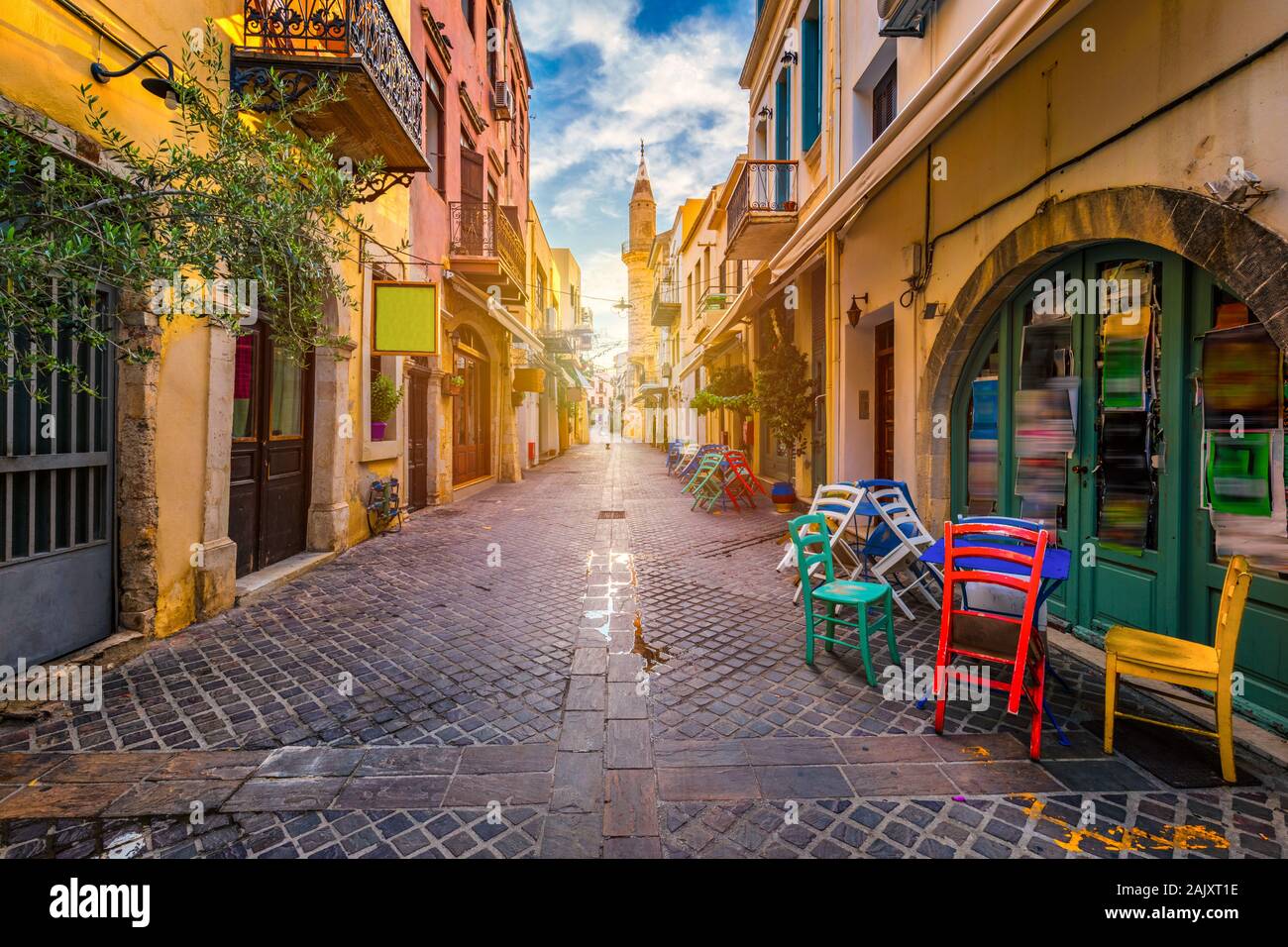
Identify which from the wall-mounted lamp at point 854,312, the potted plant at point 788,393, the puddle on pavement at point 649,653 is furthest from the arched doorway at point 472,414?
the puddle on pavement at point 649,653

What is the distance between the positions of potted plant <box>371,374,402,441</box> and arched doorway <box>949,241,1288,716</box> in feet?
23.8

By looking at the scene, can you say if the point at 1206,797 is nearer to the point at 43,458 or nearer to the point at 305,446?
A: the point at 43,458

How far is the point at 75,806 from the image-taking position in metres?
2.46

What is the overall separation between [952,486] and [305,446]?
23.7 feet

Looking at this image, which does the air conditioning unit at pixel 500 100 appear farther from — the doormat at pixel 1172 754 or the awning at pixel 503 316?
the doormat at pixel 1172 754

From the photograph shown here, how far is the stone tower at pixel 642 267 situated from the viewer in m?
41.7

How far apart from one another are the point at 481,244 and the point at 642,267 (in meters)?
31.9

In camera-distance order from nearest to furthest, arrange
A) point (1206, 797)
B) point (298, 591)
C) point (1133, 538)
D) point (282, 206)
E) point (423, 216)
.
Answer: point (1206, 797) < point (282, 206) < point (1133, 538) < point (298, 591) < point (423, 216)

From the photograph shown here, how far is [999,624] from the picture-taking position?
3256 mm

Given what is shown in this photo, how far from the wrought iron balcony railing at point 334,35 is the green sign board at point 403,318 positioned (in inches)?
74.4

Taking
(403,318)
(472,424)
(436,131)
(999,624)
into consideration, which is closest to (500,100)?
(436,131)

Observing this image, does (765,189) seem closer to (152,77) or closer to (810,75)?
(810,75)

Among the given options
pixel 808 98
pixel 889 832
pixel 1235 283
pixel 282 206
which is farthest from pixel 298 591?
pixel 808 98

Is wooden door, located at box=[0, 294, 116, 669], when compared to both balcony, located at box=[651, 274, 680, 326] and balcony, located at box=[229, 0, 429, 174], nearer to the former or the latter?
balcony, located at box=[229, 0, 429, 174]
